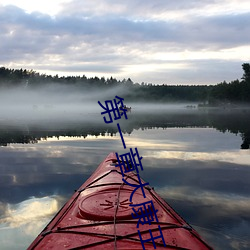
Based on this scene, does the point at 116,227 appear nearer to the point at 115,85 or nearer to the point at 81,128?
the point at 81,128

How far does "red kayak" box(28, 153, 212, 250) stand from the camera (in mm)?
4773

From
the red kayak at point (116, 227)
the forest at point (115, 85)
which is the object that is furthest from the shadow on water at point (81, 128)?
the forest at point (115, 85)

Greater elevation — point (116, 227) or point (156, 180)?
point (116, 227)

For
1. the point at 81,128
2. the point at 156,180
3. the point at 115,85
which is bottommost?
the point at 156,180

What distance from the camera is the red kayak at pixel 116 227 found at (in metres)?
4.77

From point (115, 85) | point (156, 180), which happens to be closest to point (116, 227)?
point (156, 180)

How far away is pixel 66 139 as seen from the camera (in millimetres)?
24312

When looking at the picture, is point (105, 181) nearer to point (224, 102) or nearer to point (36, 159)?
point (36, 159)

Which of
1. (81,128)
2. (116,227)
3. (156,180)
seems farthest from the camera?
(81,128)

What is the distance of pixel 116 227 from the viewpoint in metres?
5.30

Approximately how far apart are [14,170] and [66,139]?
33.9ft

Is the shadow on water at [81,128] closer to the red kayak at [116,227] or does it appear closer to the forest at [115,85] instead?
the red kayak at [116,227]

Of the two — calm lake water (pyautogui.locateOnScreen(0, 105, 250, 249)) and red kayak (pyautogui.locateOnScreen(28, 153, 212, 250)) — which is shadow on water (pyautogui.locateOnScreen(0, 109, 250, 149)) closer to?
calm lake water (pyautogui.locateOnScreen(0, 105, 250, 249))

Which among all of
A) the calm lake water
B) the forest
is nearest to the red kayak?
the calm lake water
